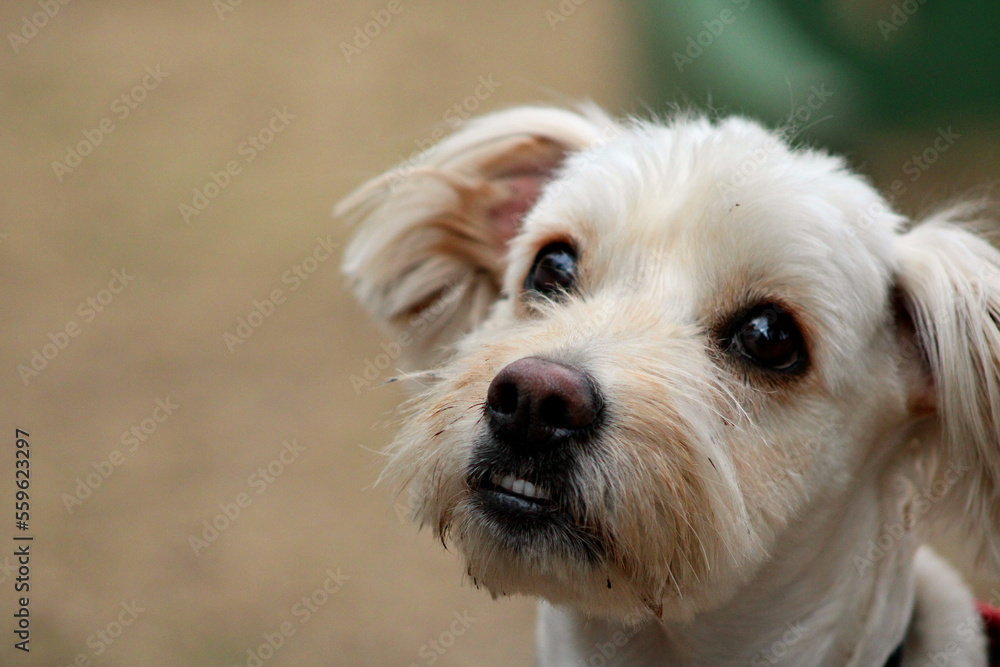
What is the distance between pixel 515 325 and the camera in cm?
269

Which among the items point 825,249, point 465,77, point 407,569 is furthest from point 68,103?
point 825,249

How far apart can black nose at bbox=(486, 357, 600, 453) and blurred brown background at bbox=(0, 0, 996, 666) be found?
777 millimetres

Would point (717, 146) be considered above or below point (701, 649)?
above

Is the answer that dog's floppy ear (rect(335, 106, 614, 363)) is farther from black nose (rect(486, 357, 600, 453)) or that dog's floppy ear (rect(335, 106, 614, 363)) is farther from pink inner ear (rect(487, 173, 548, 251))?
black nose (rect(486, 357, 600, 453))

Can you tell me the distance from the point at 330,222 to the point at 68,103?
278 cm

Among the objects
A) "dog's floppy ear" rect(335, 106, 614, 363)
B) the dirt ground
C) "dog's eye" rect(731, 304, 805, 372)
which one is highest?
"dog's eye" rect(731, 304, 805, 372)

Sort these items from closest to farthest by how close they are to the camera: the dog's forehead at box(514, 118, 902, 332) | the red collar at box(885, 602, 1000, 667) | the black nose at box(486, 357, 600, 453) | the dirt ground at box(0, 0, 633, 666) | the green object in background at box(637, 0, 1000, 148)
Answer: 1. the black nose at box(486, 357, 600, 453)
2. the dog's forehead at box(514, 118, 902, 332)
3. the red collar at box(885, 602, 1000, 667)
4. the dirt ground at box(0, 0, 633, 666)
5. the green object in background at box(637, 0, 1000, 148)

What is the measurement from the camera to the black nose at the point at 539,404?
1.97 m

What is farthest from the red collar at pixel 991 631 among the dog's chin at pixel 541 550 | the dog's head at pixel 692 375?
the dog's chin at pixel 541 550

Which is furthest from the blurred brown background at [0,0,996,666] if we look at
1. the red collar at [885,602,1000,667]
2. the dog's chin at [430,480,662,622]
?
the red collar at [885,602,1000,667]

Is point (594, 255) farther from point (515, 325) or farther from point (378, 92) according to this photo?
point (378, 92)

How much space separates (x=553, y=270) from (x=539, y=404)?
80 cm

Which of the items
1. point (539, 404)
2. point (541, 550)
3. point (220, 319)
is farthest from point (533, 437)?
point (220, 319)

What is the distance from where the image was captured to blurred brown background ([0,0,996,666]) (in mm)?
4832
